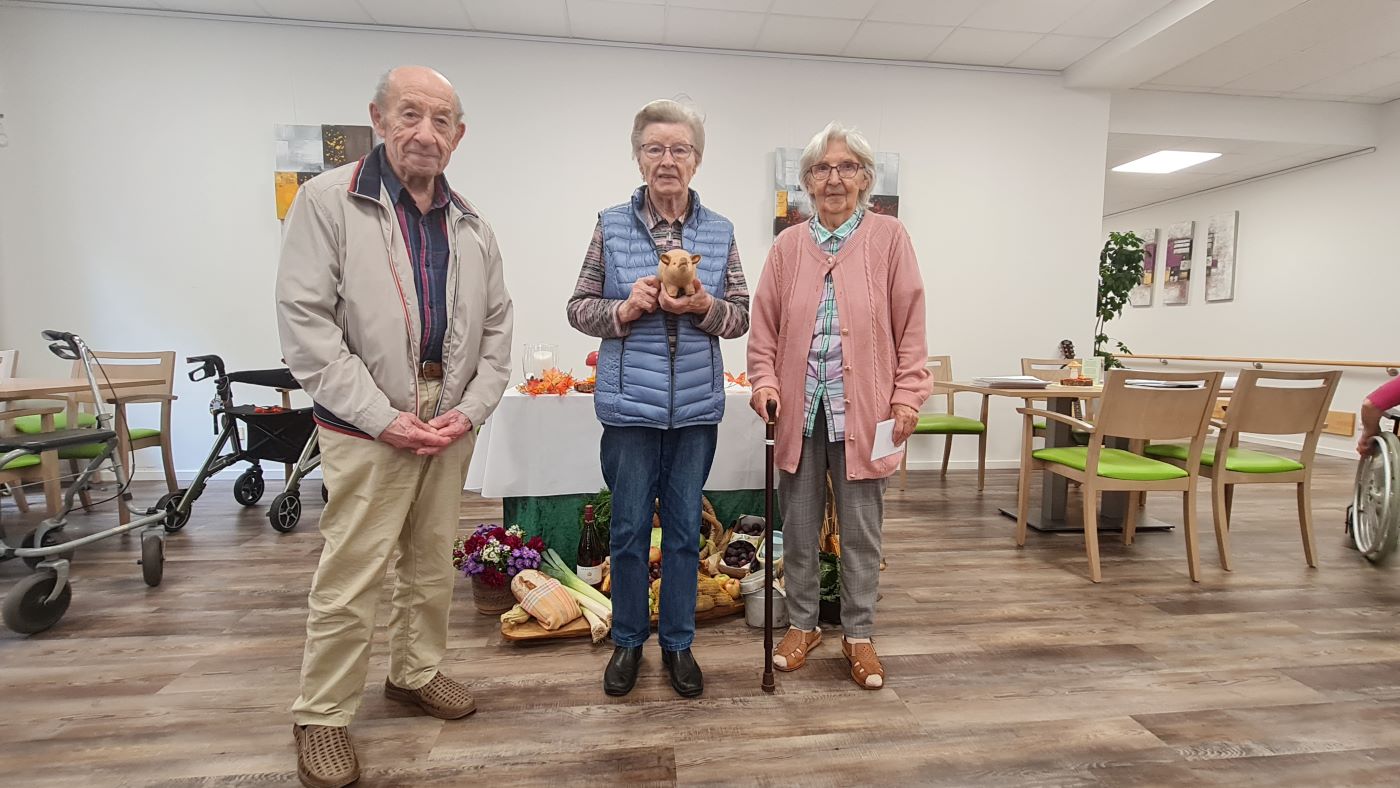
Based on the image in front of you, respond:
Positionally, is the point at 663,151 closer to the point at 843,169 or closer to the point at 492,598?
the point at 843,169

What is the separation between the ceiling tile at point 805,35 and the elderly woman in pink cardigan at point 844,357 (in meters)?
2.88

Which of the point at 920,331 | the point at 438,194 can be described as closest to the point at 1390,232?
the point at 920,331

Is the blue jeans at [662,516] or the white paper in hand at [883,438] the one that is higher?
the white paper in hand at [883,438]

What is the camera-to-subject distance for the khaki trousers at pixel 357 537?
1409 millimetres

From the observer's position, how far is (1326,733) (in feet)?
5.55

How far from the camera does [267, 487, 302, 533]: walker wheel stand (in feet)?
10.6

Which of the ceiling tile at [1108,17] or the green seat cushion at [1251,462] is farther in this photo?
the ceiling tile at [1108,17]

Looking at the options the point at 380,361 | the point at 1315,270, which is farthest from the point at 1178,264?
the point at 380,361

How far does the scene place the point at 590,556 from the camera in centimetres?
248

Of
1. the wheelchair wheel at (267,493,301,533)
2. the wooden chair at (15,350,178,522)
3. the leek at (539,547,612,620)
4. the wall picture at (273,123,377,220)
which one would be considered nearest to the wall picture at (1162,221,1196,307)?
the leek at (539,547,612,620)

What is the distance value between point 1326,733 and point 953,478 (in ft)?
10.0

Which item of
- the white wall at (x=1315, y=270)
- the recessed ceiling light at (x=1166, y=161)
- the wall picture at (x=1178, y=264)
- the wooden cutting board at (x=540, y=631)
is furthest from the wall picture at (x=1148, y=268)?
the wooden cutting board at (x=540, y=631)

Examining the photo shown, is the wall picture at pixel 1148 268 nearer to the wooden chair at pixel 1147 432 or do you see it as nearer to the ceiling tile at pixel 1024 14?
the ceiling tile at pixel 1024 14

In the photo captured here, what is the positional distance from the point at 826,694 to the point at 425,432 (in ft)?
4.38
